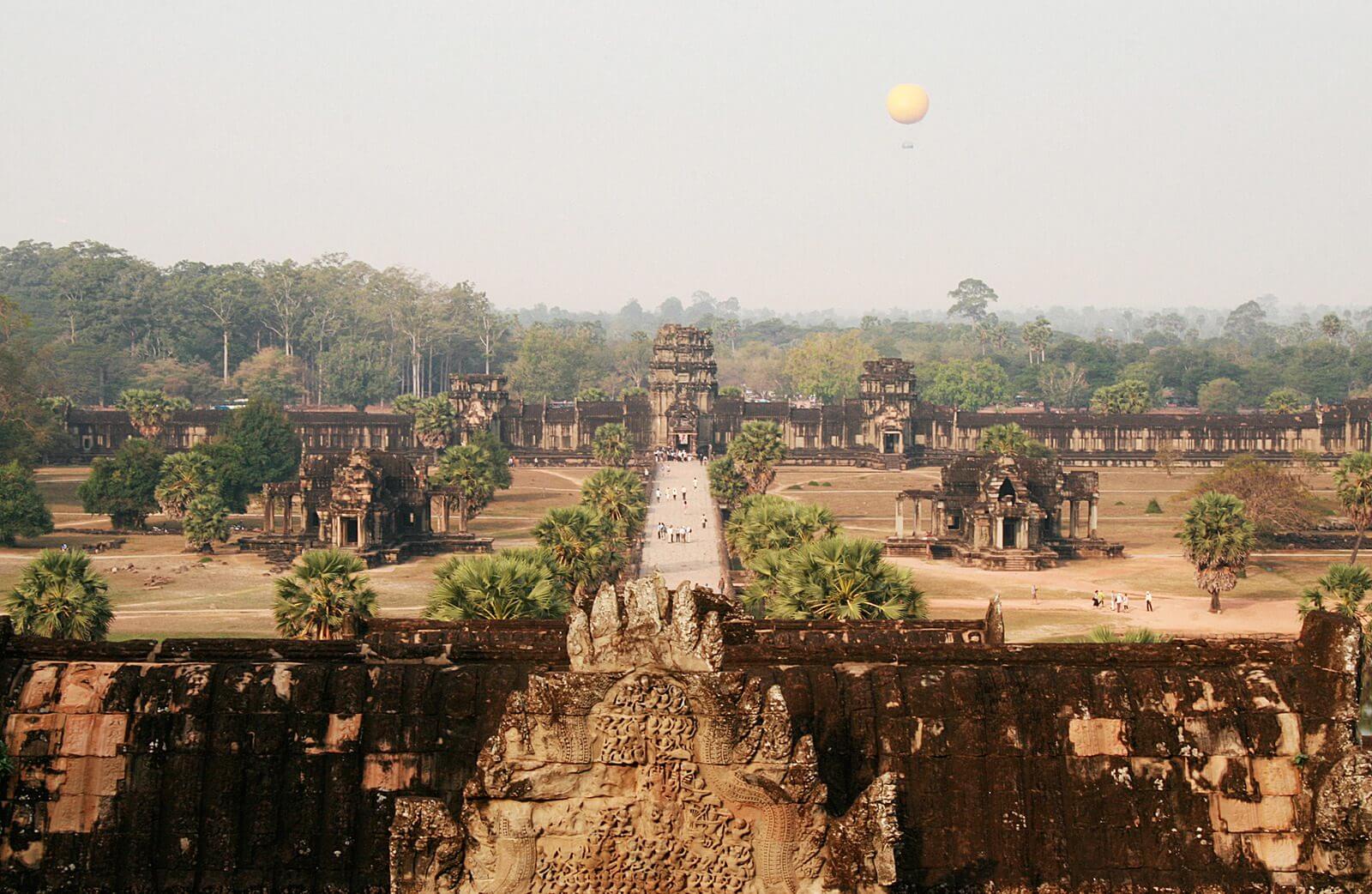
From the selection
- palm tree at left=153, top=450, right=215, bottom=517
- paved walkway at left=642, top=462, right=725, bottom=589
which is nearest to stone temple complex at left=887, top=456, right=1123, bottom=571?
paved walkway at left=642, top=462, right=725, bottom=589

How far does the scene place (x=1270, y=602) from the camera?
2472 inches

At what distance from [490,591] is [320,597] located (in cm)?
438

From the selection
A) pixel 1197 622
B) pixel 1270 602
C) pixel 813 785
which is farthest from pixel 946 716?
pixel 1270 602

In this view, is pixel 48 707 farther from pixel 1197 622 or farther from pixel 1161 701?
pixel 1197 622

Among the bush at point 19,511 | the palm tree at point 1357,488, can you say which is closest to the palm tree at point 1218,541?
the palm tree at point 1357,488

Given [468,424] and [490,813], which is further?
[468,424]

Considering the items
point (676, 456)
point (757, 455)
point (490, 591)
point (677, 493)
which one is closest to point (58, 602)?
point (490, 591)

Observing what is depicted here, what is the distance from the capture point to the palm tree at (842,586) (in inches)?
1516

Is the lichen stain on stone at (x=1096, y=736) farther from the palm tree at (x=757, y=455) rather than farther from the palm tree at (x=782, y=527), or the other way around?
the palm tree at (x=757, y=455)

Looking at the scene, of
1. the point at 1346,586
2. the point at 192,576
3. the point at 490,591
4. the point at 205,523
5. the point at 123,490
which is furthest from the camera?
the point at 123,490

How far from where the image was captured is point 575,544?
4947cm

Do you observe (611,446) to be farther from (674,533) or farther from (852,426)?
(852,426)

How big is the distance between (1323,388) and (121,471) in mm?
152224

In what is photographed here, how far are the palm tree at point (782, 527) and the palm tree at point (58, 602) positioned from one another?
65.3 ft
